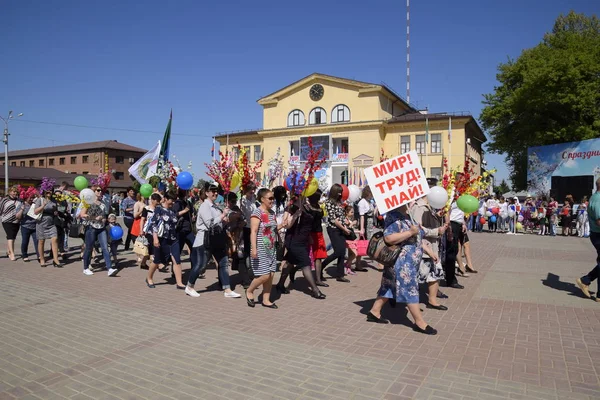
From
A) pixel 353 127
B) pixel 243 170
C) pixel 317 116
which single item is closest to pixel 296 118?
pixel 317 116

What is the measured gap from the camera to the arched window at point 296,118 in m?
51.2

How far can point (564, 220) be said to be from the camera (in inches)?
790

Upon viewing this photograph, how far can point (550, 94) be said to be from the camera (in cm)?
3123

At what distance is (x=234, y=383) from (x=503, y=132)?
37942 millimetres

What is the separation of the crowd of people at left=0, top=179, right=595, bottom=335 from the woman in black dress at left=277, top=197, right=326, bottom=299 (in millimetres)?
17

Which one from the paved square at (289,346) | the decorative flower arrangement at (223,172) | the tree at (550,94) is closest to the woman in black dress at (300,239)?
the paved square at (289,346)

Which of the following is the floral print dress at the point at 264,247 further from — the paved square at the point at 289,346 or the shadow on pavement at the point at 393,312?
the shadow on pavement at the point at 393,312

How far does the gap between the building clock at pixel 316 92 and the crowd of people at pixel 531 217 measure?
3048 cm

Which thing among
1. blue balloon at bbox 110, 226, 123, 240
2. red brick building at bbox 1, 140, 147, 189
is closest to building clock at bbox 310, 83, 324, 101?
red brick building at bbox 1, 140, 147, 189

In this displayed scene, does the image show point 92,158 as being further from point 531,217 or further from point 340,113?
point 531,217

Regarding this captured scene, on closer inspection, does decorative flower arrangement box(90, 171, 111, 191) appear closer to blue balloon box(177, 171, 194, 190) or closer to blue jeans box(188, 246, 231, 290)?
blue balloon box(177, 171, 194, 190)

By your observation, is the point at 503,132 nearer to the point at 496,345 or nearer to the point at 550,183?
the point at 550,183

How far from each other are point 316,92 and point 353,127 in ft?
21.3

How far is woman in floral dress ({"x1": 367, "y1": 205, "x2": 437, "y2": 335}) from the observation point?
5238 mm
